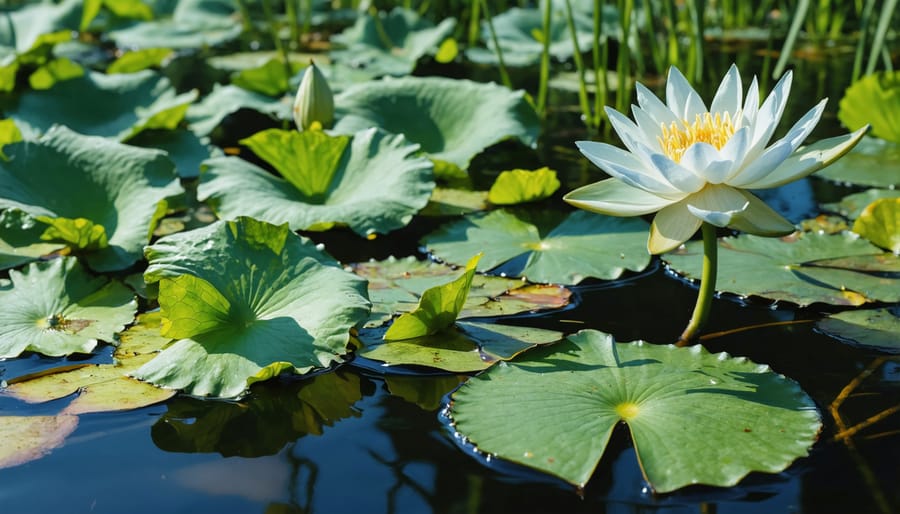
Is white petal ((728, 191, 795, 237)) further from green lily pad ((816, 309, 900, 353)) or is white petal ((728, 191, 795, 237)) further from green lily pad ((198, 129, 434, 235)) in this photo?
green lily pad ((198, 129, 434, 235))

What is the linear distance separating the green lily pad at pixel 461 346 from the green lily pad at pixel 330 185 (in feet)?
1.59

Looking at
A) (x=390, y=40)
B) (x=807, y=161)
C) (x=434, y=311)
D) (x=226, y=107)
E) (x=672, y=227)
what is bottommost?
(x=390, y=40)

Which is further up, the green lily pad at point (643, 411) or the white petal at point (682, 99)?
the white petal at point (682, 99)

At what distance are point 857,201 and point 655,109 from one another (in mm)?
1089

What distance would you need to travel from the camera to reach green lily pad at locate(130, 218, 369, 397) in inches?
61.6

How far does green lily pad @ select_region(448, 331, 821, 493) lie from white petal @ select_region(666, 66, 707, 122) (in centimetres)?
43

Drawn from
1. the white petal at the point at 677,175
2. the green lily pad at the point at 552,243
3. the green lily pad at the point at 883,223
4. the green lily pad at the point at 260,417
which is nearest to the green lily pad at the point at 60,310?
the green lily pad at the point at 260,417

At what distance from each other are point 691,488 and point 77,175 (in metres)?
1.77

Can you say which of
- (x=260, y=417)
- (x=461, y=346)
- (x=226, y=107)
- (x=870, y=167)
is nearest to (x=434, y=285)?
(x=461, y=346)

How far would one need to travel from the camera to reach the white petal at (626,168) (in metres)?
1.45

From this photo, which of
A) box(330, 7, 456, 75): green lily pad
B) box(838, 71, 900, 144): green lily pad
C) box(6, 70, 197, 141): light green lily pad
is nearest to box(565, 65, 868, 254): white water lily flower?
box(838, 71, 900, 144): green lily pad

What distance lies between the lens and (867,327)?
1.72 meters

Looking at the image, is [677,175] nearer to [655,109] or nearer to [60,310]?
[655,109]

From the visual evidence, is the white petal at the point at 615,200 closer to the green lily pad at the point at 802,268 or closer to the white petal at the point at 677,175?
the white petal at the point at 677,175
